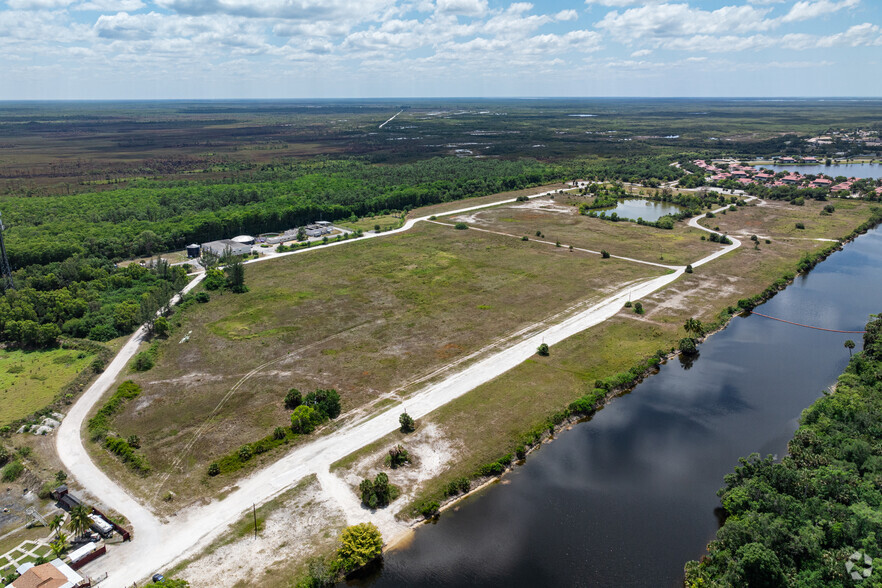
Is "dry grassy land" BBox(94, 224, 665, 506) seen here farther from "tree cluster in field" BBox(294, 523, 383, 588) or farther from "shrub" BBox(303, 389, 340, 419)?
"tree cluster in field" BBox(294, 523, 383, 588)

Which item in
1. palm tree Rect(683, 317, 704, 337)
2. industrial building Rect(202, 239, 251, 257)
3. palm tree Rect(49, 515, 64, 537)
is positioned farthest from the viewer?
industrial building Rect(202, 239, 251, 257)

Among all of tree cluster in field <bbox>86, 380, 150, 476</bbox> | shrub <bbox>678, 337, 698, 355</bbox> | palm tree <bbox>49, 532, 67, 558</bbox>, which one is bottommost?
palm tree <bbox>49, 532, 67, 558</bbox>

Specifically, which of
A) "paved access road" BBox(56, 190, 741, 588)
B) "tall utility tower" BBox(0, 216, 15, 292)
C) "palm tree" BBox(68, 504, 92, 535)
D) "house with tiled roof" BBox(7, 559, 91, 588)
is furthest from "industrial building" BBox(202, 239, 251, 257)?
"house with tiled roof" BBox(7, 559, 91, 588)

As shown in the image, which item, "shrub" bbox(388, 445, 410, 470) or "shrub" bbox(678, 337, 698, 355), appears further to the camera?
"shrub" bbox(678, 337, 698, 355)

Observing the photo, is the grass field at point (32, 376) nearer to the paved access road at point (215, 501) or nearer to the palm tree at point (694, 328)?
the paved access road at point (215, 501)

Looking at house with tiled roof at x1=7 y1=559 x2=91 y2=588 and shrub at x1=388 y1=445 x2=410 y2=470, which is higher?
shrub at x1=388 y1=445 x2=410 y2=470

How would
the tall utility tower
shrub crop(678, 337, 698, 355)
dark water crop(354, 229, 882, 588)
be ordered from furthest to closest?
1. the tall utility tower
2. shrub crop(678, 337, 698, 355)
3. dark water crop(354, 229, 882, 588)
